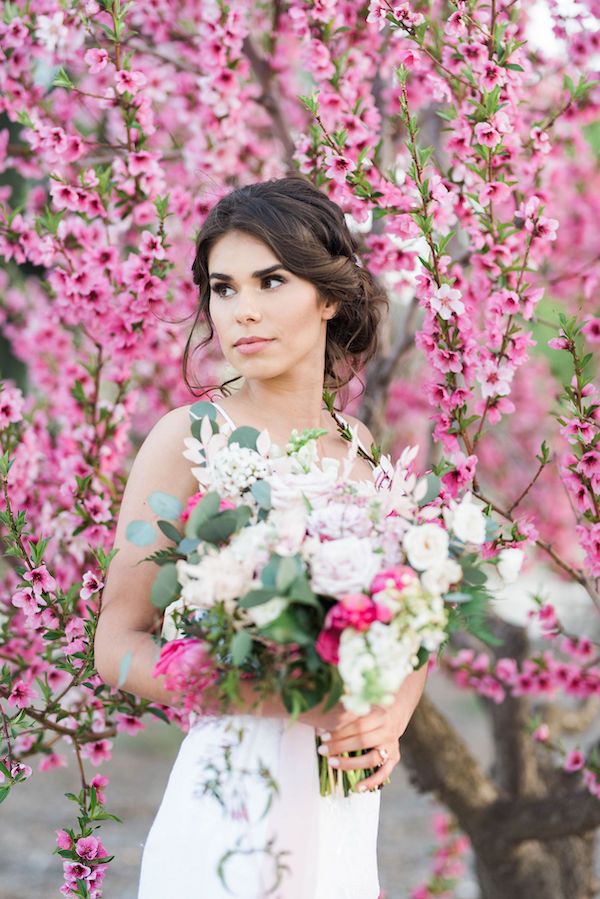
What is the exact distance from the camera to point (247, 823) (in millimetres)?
1617

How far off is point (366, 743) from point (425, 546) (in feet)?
1.48

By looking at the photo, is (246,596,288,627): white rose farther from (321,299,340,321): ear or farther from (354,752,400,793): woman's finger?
(321,299,340,321): ear

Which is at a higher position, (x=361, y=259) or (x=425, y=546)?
(x=361, y=259)

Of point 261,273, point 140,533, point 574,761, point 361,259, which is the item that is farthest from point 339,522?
point 574,761

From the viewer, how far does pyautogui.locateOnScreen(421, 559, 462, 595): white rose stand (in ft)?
4.82

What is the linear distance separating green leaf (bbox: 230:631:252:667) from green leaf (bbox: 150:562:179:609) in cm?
17

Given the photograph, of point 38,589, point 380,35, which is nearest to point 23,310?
point 380,35

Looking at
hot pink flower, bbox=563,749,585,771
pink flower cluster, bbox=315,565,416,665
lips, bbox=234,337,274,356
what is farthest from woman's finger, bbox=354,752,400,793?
hot pink flower, bbox=563,749,585,771

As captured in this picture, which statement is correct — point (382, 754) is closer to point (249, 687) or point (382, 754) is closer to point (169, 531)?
point (249, 687)

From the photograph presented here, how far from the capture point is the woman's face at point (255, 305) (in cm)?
200

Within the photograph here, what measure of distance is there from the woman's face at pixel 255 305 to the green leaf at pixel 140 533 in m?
0.52

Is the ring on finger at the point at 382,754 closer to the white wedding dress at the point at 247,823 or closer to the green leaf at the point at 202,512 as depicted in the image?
the white wedding dress at the point at 247,823

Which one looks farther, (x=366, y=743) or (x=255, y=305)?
(x=255, y=305)

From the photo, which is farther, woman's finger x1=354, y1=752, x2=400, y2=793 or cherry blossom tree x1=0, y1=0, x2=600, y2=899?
cherry blossom tree x1=0, y1=0, x2=600, y2=899
